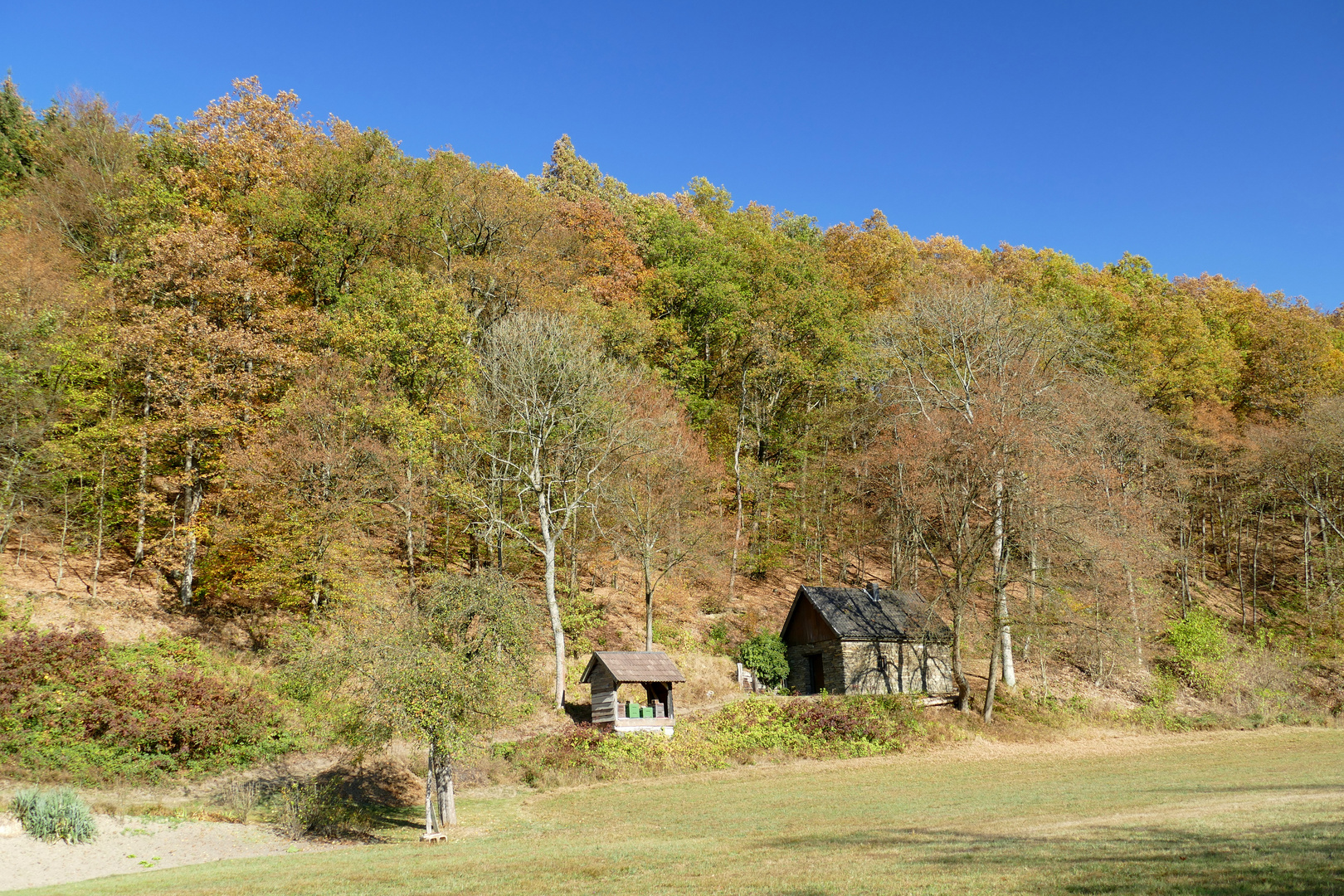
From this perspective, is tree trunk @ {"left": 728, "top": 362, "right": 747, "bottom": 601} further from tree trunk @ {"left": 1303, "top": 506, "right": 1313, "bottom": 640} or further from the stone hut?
tree trunk @ {"left": 1303, "top": 506, "right": 1313, "bottom": 640}

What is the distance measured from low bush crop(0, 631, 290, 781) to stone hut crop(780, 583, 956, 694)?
20.2m

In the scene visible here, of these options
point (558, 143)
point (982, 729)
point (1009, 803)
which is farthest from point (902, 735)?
Answer: point (558, 143)

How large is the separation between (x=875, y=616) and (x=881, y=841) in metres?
23.0

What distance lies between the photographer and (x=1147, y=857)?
33.9ft

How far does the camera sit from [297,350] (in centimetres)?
3294

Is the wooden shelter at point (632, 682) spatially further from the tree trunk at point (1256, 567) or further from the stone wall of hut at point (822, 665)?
the tree trunk at point (1256, 567)

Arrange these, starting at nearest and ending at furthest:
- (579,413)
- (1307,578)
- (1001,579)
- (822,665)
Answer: (1001,579)
(579,413)
(822,665)
(1307,578)

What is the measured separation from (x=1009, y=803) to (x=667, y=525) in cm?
2088

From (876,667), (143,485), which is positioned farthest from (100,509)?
(876,667)

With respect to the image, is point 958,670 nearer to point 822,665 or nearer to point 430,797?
point 822,665

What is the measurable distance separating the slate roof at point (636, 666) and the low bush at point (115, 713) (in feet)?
31.4

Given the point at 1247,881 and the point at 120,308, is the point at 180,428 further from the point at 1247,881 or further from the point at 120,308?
the point at 1247,881

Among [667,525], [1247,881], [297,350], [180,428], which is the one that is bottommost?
[1247,881]

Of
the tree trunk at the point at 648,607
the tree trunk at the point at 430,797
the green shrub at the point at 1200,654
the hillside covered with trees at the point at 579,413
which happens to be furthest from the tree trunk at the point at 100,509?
the green shrub at the point at 1200,654
